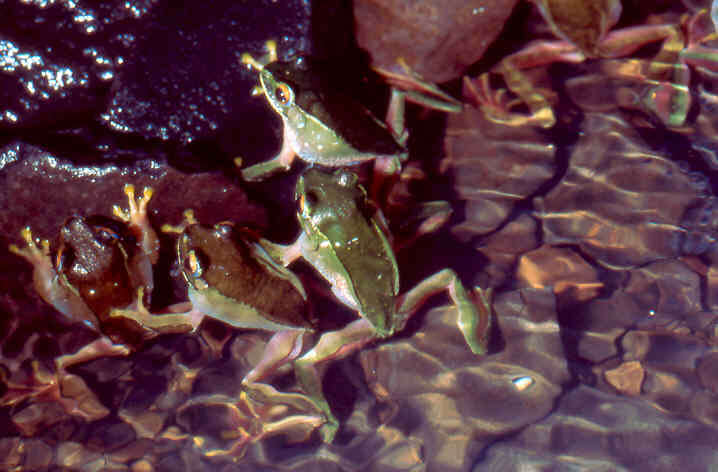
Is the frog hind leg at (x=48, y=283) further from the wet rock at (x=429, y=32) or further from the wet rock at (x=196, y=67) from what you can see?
the wet rock at (x=429, y=32)

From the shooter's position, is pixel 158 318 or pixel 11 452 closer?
pixel 158 318

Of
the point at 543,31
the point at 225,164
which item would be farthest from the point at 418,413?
the point at 543,31

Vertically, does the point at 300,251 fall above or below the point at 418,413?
above

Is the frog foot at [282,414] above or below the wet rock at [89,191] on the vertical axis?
below

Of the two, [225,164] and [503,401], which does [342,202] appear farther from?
[503,401]

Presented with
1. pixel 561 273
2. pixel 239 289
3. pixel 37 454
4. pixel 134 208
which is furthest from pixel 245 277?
pixel 561 273

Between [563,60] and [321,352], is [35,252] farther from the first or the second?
[563,60]

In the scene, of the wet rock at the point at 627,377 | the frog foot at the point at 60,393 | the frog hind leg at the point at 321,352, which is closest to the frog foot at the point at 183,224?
the frog hind leg at the point at 321,352
